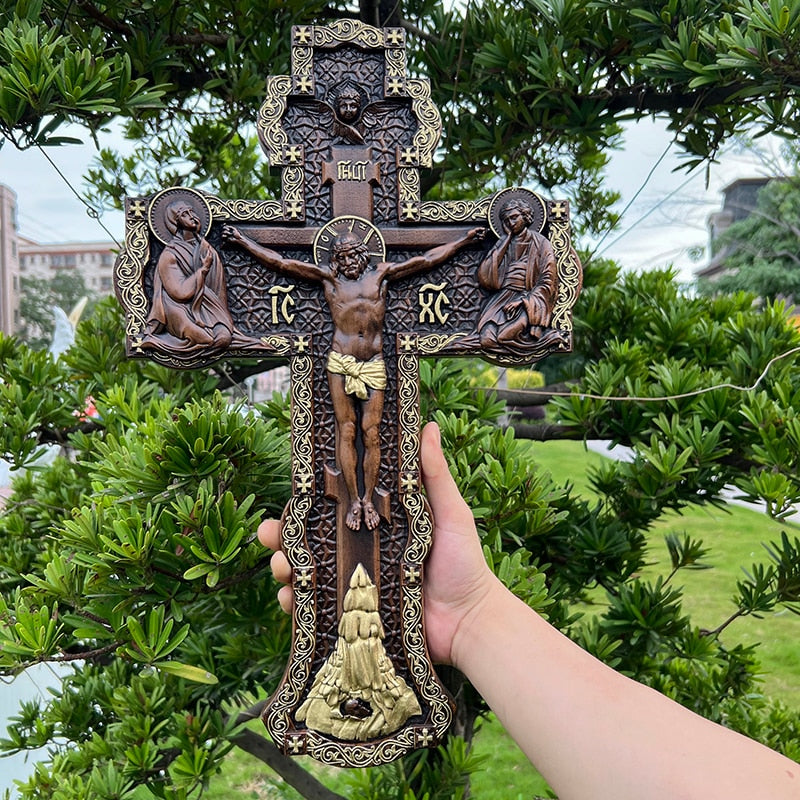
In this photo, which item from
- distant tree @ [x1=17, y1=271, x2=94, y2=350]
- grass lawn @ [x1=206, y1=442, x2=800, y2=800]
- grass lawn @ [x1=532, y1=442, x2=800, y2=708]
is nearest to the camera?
grass lawn @ [x1=206, y1=442, x2=800, y2=800]

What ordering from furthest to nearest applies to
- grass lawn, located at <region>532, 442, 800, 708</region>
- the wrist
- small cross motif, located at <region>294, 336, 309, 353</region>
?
grass lawn, located at <region>532, 442, 800, 708</region>
small cross motif, located at <region>294, 336, 309, 353</region>
the wrist

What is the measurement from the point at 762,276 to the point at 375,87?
1106cm

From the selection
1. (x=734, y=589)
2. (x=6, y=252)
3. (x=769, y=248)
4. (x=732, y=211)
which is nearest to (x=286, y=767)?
(x=734, y=589)

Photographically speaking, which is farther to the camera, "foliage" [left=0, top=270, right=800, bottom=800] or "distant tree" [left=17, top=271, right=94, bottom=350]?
"distant tree" [left=17, top=271, right=94, bottom=350]

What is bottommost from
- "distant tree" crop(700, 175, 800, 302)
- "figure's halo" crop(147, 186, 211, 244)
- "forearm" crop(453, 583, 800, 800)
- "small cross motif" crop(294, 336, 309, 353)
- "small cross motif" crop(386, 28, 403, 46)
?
"forearm" crop(453, 583, 800, 800)

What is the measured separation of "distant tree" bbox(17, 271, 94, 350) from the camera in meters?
8.49

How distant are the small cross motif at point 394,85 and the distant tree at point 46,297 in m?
7.37

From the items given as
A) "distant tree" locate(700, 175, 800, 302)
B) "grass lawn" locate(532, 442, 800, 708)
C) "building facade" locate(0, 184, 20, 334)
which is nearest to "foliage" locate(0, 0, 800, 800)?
"grass lawn" locate(532, 442, 800, 708)

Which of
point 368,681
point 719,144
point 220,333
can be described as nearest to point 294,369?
point 220,333

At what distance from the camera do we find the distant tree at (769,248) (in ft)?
34.0

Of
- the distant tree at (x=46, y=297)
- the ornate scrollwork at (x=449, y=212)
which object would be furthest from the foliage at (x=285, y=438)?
the distant tree at (x=46, y=297)

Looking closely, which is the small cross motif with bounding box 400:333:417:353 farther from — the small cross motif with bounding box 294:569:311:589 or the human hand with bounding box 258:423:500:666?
the small cross motif with bounding box 294:569:311:589

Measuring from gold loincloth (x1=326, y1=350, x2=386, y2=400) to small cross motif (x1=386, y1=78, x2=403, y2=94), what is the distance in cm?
47

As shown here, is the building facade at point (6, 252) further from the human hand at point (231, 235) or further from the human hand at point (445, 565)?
the human hand at point (445, 565)
